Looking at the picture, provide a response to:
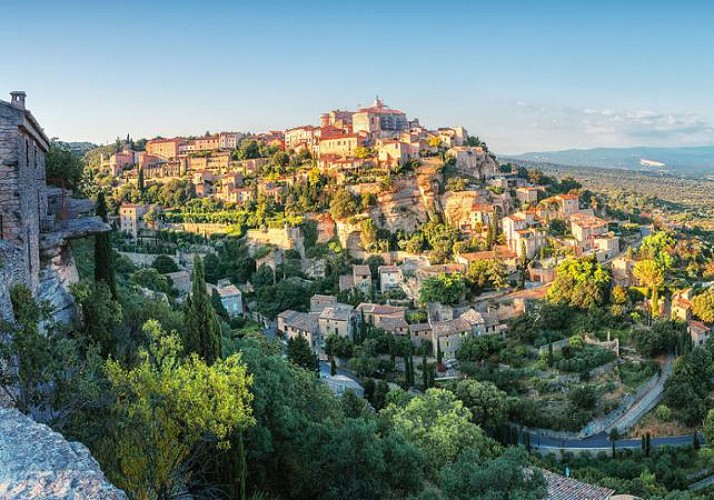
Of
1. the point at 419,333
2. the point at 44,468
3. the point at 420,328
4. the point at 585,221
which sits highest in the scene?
the point at 585,221

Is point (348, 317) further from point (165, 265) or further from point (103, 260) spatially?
point (103, 260)

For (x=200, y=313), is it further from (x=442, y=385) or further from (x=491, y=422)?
(x=442, y=385)

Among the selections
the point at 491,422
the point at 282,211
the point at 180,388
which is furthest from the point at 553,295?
the point at 180,388

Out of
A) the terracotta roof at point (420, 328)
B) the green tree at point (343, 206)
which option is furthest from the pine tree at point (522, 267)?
the green tree at point (343, 206)

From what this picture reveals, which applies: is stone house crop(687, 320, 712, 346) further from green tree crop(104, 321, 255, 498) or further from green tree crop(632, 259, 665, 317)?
green tree crop(104, 321, 255, 498)

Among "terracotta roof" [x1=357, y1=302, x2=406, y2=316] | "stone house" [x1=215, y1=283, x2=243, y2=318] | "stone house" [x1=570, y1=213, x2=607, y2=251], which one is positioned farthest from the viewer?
"stone house" [x1=570, y1=213, x2=607, y2=251]

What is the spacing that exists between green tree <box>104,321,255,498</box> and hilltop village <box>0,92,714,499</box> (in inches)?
1.3

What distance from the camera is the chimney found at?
11109 mm

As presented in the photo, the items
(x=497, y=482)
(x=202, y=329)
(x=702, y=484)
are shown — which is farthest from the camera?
(x=702, y=484)

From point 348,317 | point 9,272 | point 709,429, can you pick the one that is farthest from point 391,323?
point 9,272

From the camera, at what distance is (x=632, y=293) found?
39.1 m

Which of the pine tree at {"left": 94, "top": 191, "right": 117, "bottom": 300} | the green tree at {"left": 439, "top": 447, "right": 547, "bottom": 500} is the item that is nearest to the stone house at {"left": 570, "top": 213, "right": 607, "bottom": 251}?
the pine tree at {"left": 94, "top": 191, "right": 117, "bottom": 300}

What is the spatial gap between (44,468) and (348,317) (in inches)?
1334

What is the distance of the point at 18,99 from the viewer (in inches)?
442
